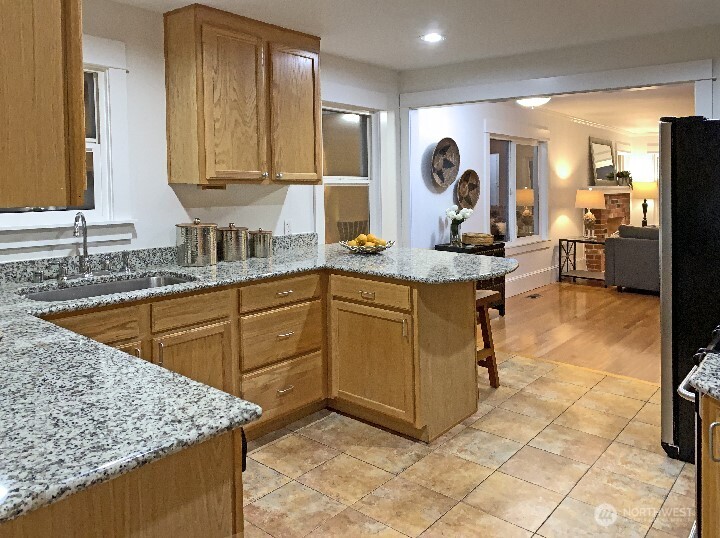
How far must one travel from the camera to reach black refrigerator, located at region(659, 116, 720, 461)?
2648 millimetres

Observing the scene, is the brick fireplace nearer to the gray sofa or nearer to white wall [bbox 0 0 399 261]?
the gray sofa

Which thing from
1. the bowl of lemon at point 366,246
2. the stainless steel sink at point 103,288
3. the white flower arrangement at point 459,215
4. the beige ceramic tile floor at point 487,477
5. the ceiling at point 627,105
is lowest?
the beige ceramic tile floor at point 487,477

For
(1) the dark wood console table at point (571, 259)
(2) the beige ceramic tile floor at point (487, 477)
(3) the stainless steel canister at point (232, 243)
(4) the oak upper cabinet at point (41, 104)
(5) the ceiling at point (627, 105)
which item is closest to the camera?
(4) the oak upper cabinet at point (41, 104)

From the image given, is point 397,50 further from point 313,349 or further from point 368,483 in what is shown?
point 368,483

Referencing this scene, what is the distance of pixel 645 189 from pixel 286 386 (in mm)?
8181

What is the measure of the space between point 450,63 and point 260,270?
2.52 m

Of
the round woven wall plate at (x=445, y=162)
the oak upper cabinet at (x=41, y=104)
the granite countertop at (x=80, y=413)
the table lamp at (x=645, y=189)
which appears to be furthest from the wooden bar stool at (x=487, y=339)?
the table lamp at (x=645, y=189)

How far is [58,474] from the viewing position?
2.95 ft

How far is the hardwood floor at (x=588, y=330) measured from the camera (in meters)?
4.55

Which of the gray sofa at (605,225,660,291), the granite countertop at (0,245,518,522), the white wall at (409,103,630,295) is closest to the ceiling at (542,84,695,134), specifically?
the white wall at (409,103,630,295)

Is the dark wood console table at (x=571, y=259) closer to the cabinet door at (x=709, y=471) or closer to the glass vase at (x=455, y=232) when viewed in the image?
the glass vase at (x=455, y=232)

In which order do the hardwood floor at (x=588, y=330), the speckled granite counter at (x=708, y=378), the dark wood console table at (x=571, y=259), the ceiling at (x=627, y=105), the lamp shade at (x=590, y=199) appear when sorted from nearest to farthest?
the speckled granite counter at (x=708, y=378)
the hardwood floor at (x=588, y=330)
the ceiling at (x=627, y=105)
the dark wood console table at (x=571, y=259)
the lamp shade at (x=590, y=199)

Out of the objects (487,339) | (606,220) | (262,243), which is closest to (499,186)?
(606,220)

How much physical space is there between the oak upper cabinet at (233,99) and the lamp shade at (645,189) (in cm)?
744
